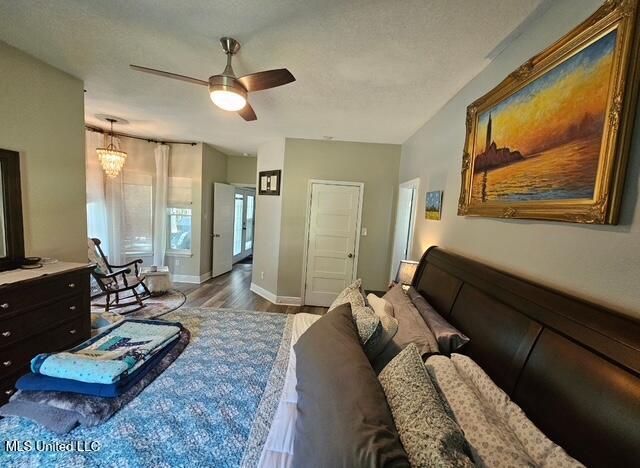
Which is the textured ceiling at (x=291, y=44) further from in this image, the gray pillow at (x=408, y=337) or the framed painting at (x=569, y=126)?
the gray pillow at (x=408, y=337)

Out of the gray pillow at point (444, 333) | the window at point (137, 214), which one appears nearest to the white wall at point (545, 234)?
the gray pillow at point (444, 333)

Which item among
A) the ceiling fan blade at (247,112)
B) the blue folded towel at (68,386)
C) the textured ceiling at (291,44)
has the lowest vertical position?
the blue folded towel at (68,386)

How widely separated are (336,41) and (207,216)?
4402 mm

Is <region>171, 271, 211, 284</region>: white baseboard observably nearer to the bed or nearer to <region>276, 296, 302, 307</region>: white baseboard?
<region>276, 296, 302, 307</region>: white baseboard

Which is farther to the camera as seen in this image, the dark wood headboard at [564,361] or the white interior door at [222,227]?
the white interior door at [222,227]

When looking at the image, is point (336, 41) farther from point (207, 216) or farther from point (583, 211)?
point (207, 216)

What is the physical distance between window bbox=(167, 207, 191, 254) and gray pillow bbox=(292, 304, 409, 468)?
464 centimetres

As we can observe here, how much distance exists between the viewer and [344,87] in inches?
88.6

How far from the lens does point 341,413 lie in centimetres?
80

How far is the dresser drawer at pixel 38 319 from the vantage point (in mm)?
1676

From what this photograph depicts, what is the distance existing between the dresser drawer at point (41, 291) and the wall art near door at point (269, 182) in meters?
2.66

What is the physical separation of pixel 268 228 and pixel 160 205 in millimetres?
2154

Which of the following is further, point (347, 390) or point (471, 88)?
point (471, 88)

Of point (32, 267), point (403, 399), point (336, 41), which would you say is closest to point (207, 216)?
point (32, 267)
